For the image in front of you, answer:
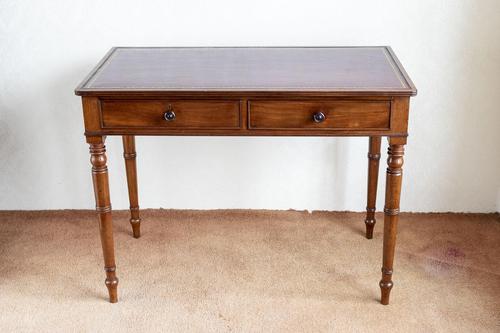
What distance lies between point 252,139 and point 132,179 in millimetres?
533

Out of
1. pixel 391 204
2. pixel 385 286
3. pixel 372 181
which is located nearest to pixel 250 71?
pixel 391 204

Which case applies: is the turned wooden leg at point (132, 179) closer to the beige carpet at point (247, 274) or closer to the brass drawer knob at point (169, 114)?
the beige carpet at point (247, 274)

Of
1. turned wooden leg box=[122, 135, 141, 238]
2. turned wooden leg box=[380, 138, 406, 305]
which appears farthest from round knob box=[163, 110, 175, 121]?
turned wooden leg box=[380, 138, 406, 305]

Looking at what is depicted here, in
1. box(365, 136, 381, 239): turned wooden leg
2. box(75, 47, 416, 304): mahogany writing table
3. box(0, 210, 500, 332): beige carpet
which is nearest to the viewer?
box(75, 47, 416, 304): mahogany writing table

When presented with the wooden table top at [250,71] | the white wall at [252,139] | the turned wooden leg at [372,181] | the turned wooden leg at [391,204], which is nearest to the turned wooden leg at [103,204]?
the wooden table top at [250,71]

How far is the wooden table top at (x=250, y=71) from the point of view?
2.19 m

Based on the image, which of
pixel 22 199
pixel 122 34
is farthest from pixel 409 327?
pixel 22 199

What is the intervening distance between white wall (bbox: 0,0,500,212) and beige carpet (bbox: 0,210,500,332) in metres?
0.11

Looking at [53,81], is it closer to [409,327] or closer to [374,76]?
[374,76]

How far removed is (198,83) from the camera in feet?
7.36

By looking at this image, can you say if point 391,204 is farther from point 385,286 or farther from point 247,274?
point 247,274

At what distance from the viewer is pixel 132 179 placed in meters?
2.86

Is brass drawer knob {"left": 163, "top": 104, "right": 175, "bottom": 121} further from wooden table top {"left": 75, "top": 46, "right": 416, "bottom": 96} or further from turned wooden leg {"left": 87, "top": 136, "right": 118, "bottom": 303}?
turned wooden leg {"left": 87, "top": 136, "right": 118, "bottom": 303}

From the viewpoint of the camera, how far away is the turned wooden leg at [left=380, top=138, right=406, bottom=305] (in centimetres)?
223
